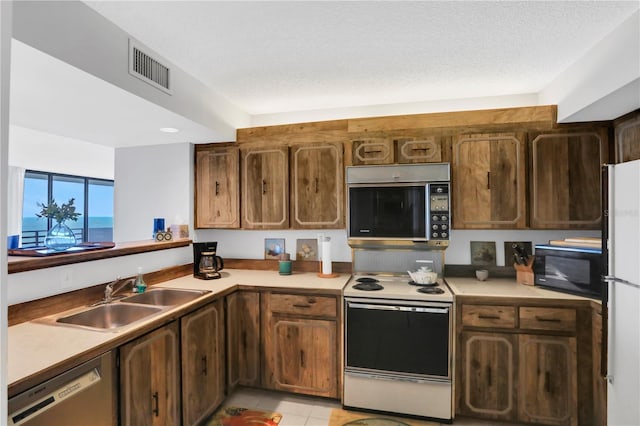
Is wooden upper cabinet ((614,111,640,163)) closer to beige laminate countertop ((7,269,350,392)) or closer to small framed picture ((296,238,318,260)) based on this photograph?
small framed picture ((296,238,318,260))

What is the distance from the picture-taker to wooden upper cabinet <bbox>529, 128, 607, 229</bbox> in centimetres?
243

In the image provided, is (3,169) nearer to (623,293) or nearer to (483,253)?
(623,293)

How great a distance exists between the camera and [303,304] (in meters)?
2.53

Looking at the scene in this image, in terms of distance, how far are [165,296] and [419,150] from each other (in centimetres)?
228

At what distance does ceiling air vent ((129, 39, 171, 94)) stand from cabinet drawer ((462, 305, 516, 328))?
2496 millimetres

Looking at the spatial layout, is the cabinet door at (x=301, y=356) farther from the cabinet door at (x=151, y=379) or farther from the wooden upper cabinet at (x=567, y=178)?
the wooden upper cabinet at (x=567, y=178)

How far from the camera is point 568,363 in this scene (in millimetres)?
2156

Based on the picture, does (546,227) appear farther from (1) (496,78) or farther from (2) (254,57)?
(2) (254,57)

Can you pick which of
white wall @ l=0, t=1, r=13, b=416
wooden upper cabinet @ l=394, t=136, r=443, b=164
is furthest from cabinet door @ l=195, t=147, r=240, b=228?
white wall @ l=0, t=1, r=13, b=416

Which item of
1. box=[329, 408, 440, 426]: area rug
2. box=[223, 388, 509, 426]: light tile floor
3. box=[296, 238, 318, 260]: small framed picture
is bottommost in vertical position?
box=[223, 388, 509, 426]: light tile floor

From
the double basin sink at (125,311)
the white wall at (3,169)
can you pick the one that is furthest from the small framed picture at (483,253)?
the white wall at (3,169)

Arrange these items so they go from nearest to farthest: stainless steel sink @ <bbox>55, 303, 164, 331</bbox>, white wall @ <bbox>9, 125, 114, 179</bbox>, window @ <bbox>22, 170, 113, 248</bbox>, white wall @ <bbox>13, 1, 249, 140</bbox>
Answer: white wall @ <bbox>13, 1, 249, 140</bbox> → stainless steel sink @ <bbox>55, 303, 164, 331</bbox> → white wall @ <bbox>9, 125, 114, 179</bbox> → window @ <bbox>22, 170, 113, 248</bbox>

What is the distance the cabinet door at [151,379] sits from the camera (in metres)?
1.61

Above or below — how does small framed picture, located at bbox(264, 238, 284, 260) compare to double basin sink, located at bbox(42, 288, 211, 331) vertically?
above
